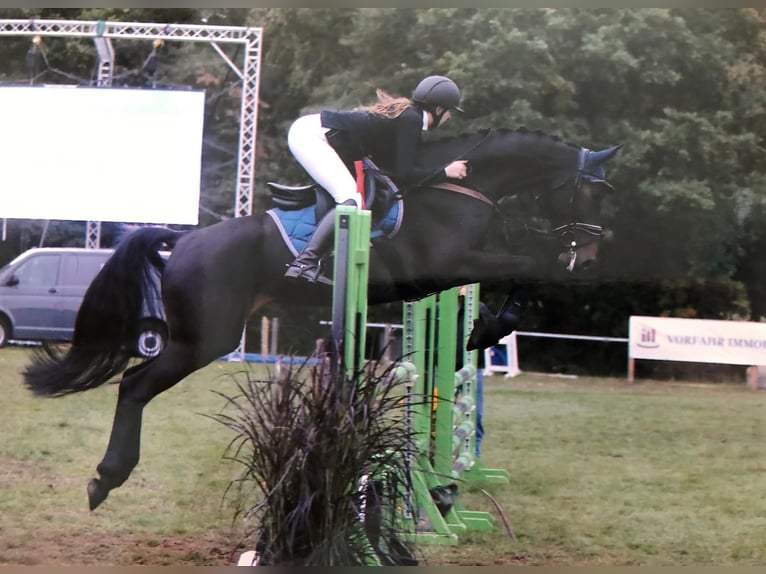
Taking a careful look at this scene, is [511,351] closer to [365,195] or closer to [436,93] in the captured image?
[365,195]

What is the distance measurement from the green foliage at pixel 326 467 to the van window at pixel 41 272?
1.15 metres

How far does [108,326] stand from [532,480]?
2024 millimetres

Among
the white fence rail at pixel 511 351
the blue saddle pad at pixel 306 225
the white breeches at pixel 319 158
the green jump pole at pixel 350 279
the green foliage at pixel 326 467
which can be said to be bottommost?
the green foliage at pixel 326 467

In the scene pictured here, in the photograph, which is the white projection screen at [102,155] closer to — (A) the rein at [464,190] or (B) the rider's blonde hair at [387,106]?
(B) the rider's blonde hair at [387,106]

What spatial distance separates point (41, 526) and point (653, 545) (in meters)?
2.60

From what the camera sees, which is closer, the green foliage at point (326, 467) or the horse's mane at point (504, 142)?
the green foliage at point (326, 467)

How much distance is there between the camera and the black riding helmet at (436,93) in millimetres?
4031

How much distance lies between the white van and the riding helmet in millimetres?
1431

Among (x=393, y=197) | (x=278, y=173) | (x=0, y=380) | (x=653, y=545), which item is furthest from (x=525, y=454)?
(x=0, y=380)

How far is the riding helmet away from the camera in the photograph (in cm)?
403

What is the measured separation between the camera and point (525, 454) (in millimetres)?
4445

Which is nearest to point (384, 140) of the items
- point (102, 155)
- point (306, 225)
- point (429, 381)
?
point (306, 225)

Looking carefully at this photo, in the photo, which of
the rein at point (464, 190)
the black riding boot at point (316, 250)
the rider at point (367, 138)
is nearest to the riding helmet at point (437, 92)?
the rider at point (367, 138)

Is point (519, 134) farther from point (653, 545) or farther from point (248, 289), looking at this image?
point (653, 545)
